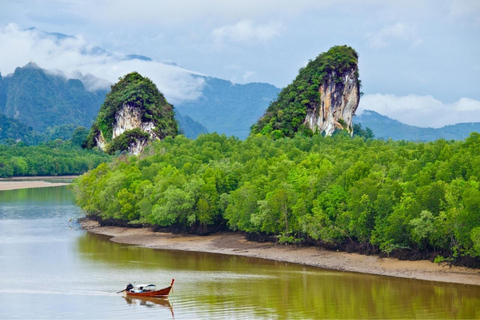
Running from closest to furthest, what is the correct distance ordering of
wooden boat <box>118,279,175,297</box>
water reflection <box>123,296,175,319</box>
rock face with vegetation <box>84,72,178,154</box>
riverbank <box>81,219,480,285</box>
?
water reflection <box>123,296,175,319</box>
wooden boat <box>118,279,175,297</box>
riverbank <box>81,219,480,285</box>
rock face with vegetation <box>84,72,178,154</box>

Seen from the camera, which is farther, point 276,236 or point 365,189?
point 276,236

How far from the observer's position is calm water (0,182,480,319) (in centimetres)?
3866

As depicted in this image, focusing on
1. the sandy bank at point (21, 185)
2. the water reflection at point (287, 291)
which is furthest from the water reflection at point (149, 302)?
the sandy bank at point (21, 185)

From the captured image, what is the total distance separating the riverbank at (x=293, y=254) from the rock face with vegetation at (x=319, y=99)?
5329 cm

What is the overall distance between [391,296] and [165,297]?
12658 mm

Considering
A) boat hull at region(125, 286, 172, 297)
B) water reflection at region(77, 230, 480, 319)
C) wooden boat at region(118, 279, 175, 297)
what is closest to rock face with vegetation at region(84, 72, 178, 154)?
water reflection at region(77, 230, 480, 319)

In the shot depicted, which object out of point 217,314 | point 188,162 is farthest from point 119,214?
point 217,314

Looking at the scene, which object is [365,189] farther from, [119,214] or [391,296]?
[119,214]

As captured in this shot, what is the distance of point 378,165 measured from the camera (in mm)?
58781

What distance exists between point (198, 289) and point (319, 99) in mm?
83869

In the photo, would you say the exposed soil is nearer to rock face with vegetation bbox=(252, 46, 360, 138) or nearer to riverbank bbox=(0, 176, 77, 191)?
riverbank bbox=(0, 176, 77, 191)

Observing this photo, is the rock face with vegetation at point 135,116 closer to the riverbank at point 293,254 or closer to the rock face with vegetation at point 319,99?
the rock face with vegetation at point 319,99

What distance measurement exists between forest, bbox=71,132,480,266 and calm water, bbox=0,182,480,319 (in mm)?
3687

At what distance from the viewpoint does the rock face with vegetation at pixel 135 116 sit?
15175 centimetres
